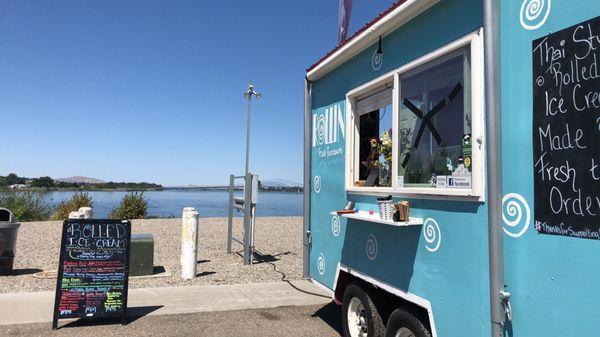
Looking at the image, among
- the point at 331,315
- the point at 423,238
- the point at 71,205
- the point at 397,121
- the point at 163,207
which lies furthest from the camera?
the point at 163,207

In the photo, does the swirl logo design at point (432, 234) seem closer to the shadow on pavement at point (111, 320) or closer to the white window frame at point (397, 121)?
the white window frame at point (397, 121)

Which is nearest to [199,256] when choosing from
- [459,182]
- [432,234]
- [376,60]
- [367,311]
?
[367,311]

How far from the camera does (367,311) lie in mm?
4297

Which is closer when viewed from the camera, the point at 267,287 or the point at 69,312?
the point at 69,312

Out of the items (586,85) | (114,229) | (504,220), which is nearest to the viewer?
(586,85)

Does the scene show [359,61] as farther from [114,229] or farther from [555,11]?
[114,229]

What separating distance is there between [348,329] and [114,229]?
10.5 ft

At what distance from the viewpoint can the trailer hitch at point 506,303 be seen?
270 cm

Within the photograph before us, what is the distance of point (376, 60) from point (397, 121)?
0.80m

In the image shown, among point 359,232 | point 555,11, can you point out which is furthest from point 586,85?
point 359,232

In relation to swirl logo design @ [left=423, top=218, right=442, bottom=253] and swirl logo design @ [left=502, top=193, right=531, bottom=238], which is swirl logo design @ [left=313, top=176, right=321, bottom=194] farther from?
swirl logo design @ [left=502, top=193, right=531, bottom=238]

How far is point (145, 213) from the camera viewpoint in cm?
2120

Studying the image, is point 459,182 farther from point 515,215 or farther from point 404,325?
point 404,325

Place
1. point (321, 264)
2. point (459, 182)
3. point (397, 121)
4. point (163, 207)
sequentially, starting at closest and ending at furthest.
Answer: point (459, 182), point (397, 121), point (321, 264), point (163, 207)
